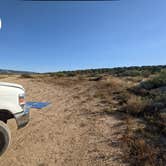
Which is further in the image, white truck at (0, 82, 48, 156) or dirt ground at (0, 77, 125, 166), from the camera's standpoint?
dirt ground at (0, 77, 125, 166)

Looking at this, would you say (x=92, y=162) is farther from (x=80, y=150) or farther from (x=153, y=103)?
(x=153, y=103)

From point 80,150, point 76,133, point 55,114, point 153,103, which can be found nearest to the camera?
point 80,150

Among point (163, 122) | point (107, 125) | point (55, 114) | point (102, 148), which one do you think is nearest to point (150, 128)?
point (163, 122)

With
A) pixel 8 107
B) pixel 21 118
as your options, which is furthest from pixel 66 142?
pixel 8 107

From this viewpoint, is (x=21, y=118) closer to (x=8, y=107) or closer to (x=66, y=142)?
(x=8, y=107)

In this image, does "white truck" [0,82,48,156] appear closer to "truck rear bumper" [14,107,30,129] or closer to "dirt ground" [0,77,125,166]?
"truck rear bumper" [14,107,30,129]

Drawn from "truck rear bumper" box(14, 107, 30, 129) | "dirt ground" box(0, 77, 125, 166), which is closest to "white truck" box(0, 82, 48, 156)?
"truck rear bumper" box(14, 107, 30, 129)

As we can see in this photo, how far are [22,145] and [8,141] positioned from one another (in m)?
0.77

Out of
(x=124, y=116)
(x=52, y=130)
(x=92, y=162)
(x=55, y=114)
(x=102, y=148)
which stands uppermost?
(x=55, y=114)

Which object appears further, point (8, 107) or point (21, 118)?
point (21, 118)

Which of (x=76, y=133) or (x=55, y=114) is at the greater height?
(x=55, y=114)

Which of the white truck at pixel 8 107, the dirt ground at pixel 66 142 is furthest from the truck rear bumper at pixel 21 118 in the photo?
the dirt ground at pixel 66 142

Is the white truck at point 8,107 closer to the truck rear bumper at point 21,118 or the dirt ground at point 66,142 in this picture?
the truck rear bumper at point 21,118

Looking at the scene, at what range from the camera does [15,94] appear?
11.2 feet
